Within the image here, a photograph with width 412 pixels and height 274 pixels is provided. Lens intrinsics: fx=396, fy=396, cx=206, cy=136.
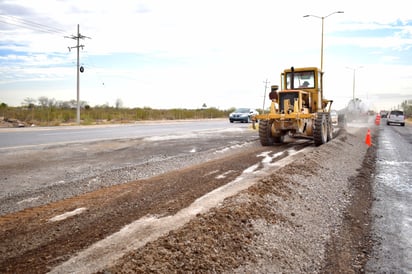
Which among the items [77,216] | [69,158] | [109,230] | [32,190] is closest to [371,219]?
[109,230]

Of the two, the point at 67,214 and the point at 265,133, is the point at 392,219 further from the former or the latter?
the point at 265,133

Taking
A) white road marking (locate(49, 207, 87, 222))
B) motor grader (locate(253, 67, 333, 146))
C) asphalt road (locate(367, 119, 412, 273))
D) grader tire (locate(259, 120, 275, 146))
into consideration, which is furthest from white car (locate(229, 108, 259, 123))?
white road marking (locate(49, 207, 87, 222))

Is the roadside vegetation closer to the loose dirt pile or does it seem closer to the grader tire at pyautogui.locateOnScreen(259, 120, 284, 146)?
the grader tire at pyautogui.locateOnScreen(259, 120, 284, 146)

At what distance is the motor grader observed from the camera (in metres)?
15.2

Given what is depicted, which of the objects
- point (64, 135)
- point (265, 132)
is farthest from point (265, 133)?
point (64, 135)

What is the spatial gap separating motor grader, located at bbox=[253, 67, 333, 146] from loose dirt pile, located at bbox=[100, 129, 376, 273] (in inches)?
273

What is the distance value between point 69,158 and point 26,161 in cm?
125

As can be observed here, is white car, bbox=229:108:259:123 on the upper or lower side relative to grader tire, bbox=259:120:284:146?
upper

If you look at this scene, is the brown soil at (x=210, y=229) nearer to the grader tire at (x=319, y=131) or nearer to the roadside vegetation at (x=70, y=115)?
the grader tire at (x=319, y=131)

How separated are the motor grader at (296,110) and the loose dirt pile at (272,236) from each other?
273 inches

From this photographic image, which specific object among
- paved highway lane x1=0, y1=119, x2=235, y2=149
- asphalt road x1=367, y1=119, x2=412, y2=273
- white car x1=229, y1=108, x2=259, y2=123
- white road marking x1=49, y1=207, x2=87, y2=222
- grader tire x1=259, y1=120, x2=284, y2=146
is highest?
white car x1=229, y1=108, x2=259, y2=123

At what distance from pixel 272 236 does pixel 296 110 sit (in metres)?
10.3

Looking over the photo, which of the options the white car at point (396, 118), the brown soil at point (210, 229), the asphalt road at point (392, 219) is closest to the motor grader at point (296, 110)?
the asphalt road at point (392, 219)

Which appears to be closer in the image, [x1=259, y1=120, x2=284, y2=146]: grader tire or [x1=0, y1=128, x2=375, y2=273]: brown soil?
[x1=0, y1=128, x2=375, y2=273]: brown soil
